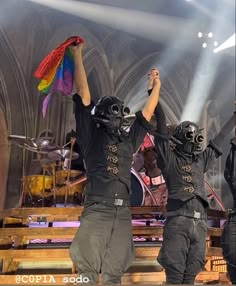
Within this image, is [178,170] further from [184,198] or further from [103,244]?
[103,244]

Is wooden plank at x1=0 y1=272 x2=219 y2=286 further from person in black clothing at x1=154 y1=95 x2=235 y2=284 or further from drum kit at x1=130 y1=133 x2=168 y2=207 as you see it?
drum kit at x1=130 y1=133 x2=168 y2=207

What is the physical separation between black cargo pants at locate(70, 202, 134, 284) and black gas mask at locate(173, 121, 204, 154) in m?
0.73

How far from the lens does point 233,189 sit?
10.3ft

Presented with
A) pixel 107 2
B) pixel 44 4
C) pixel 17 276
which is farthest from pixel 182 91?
pixel 17 276

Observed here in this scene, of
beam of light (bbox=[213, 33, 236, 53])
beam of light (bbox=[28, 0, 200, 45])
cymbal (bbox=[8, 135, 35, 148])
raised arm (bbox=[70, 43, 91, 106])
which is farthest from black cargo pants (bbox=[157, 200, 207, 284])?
beam of light (bbox=[213, 33, 236, 53])

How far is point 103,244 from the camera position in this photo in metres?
2.59

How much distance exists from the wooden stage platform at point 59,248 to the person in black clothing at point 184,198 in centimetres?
84

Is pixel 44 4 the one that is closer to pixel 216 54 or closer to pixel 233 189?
pixel 216 54

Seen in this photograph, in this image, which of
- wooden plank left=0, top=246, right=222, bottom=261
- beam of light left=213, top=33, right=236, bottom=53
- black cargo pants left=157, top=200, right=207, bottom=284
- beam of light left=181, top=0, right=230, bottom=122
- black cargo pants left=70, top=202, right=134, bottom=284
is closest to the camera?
black cargo pants left=70, top=202, right=134, bottom=284

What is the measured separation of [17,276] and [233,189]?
6.32 ft

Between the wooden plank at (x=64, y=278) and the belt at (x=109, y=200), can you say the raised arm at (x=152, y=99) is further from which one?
the wooden plank at (x=64, y=278)

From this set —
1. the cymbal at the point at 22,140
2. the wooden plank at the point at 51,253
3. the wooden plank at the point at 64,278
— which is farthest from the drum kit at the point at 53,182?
the wooden plank at the point at 64,278

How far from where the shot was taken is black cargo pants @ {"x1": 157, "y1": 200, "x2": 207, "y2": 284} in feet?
9.32

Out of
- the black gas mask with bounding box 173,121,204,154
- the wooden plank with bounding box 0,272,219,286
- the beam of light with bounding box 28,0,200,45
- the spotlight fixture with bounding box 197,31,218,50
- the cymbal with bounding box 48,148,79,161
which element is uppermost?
the beam of light with bounding box 28,0,200,45
